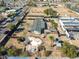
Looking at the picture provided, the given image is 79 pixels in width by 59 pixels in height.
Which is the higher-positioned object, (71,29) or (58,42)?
(58,42)

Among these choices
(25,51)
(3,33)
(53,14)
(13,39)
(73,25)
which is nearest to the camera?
(25,51)

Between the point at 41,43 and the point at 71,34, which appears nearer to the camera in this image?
the point at 41,43

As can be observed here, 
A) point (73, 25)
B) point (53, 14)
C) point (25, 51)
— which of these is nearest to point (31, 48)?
point (25, 51)

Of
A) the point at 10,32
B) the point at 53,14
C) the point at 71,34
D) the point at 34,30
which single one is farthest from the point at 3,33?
the point at 53,14

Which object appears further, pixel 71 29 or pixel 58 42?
pixel 71 29

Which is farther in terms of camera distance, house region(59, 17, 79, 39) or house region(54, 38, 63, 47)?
house region(59, 17, 79, 39)

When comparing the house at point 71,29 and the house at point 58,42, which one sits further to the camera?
the house at point 71,29

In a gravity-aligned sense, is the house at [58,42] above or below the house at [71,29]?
above

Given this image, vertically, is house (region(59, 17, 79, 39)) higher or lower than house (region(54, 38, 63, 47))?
lower

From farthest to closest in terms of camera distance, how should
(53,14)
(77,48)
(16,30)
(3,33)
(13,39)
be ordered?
(53,14), (16,30), (3,33), (13,39), (77,48)

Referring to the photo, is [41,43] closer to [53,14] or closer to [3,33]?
[3,33]
